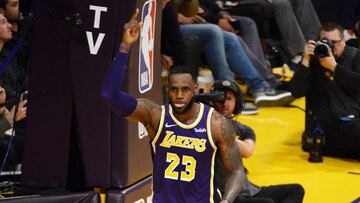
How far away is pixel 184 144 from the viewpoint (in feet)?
16.3

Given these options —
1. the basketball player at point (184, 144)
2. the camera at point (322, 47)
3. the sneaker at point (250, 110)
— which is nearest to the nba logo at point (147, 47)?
the basketball player at point (184, 144)

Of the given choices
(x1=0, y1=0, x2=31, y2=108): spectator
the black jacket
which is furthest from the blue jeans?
(x1=0, y1=0, x2=31, y2=108): spectator

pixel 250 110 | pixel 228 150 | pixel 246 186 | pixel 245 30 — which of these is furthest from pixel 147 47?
pixel 245 30

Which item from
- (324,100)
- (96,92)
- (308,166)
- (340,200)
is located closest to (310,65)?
(324,100)

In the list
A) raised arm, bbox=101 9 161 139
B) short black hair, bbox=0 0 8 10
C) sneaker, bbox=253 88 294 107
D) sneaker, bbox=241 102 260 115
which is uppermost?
short black hair, bbox=0 0 8 10

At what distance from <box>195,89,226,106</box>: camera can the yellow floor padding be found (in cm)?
123

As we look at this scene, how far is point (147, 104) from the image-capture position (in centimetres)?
500

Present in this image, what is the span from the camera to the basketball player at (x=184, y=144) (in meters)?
4.94

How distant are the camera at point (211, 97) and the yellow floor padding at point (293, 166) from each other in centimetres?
123

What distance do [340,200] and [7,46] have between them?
9.89ft

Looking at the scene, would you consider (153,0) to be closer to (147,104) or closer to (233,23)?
(147,104)

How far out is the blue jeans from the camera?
30.2ft

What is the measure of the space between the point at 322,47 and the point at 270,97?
215 centimetres

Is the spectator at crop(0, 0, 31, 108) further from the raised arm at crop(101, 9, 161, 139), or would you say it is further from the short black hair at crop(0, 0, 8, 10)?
the raised arm at crop(101, 9, 161, 139)
